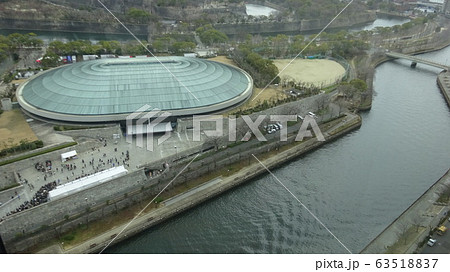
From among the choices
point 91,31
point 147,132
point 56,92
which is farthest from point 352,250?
point 91,31

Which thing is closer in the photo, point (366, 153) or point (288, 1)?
point (366, 153)

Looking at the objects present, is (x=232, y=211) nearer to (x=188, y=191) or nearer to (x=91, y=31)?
(x=188, y=191)

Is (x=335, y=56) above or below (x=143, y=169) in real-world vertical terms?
above

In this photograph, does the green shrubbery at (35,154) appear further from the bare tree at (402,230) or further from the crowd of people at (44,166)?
the bare tree at (402,230)

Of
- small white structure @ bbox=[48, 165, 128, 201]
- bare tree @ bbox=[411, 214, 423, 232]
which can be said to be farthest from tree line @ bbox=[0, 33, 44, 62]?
bare tree @ bbox=[411, 214, 423, 232]

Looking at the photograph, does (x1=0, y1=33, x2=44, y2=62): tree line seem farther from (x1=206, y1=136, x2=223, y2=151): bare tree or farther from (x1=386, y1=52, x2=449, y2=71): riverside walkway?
(x1=386, y1=52, x2=449, y2=71): riverside walkway

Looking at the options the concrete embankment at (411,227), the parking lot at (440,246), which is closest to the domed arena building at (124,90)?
the concrete embankment at (411,227)
